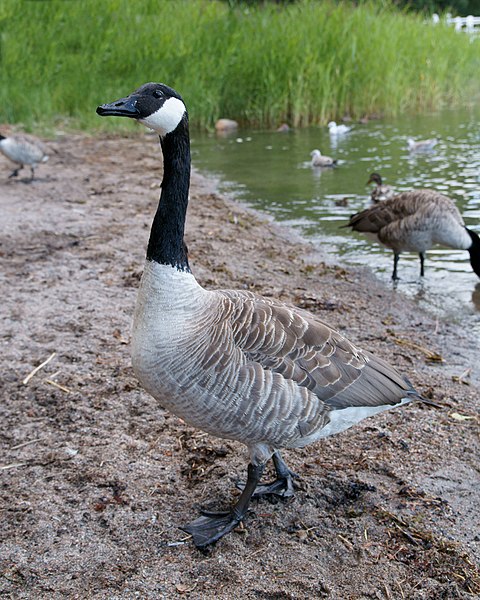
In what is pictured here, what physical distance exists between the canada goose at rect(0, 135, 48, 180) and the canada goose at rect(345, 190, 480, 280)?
5.38 m

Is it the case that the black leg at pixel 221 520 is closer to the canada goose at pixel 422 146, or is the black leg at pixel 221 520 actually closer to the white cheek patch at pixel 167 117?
the white cheek patch at pixel 167 117

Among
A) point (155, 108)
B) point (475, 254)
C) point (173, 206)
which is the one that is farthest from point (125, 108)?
point (475, 254)

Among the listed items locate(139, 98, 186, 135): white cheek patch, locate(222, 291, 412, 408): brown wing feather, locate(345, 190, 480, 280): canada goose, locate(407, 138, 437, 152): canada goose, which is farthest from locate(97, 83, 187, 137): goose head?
locate(407, 138, 437, 152): canada goose

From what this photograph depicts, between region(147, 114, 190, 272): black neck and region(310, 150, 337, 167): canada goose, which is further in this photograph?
region(310, 150, 337, 167): canada goose

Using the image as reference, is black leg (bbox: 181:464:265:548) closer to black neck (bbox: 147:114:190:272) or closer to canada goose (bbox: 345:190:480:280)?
black neck (bbox: 147:114:190:272)

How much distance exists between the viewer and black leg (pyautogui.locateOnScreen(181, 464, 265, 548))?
10.9ft

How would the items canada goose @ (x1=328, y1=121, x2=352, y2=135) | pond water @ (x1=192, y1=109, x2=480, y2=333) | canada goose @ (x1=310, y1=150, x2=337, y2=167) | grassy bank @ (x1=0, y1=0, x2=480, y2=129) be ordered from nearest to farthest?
1. pond water @ (x1=192, y1=109, x2=480, y2=333)
2. canada goose @ (x1=310, y1=150, x2=337, y2=167)
3. canada goose @ (x1=328, y1=121, x2=352, y2=135)
4. grassy bank @ (x1=0, y1=0, x2=480, y2=129)

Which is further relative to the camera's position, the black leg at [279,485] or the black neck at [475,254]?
the black neck at [475,254]

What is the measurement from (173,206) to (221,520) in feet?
5.21

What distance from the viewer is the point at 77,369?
192 inches

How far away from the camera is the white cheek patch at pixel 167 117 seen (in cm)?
337

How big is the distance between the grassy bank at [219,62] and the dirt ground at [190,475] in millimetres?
9814

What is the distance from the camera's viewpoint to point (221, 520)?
3443 millimetres

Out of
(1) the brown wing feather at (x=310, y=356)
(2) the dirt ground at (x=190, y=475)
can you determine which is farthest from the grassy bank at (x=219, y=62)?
(1) the brown wing feather at (x=310, y=356)
